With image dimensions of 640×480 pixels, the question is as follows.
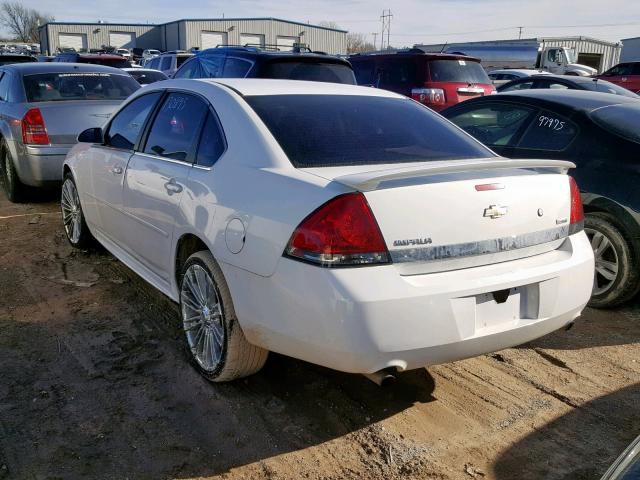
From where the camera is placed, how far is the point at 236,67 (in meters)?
8.02

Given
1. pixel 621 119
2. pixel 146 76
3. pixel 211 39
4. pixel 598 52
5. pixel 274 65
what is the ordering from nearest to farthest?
pixel 621 119
pixel 274 65
pixel 146 76
pixel 598 52
pixel 211 39

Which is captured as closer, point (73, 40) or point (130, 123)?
point (130, 123)

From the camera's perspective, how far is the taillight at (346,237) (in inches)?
97.9

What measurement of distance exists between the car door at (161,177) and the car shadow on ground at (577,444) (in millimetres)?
2116

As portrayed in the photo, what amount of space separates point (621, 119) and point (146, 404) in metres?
3.91

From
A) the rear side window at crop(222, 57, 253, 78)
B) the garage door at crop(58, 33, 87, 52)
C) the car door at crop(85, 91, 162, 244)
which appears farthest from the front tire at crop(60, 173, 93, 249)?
the garage door at crop(58, 33, 87, 52)

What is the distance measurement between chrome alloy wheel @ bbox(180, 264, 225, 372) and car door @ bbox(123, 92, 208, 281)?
31 cm

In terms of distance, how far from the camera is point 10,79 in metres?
7.42

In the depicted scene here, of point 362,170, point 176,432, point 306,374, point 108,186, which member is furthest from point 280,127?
point 108,186

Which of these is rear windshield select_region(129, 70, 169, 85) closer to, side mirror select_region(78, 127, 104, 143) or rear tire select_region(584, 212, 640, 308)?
side mirror select_region(78, 127, 104, 143)

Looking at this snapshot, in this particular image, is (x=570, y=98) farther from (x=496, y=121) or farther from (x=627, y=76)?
(x=627, y=76)

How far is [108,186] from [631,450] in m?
3.72

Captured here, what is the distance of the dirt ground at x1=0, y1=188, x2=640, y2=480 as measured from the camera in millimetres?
2646

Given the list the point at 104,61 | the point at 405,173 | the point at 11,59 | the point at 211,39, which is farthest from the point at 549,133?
the point at 211,39
